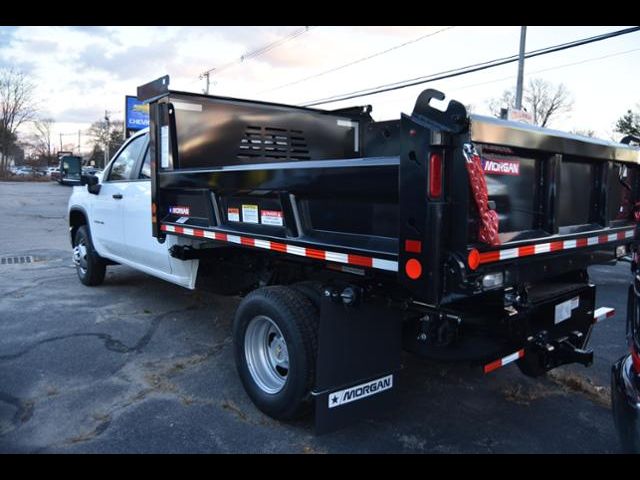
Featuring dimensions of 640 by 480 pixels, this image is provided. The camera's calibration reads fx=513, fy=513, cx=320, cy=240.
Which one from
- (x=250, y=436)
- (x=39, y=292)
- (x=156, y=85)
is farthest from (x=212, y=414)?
(x=39, y=292)

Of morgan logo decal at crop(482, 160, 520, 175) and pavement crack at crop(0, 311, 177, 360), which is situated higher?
morgan logo decal at crop(482, 160, 520, 175)

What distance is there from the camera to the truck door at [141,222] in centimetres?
511

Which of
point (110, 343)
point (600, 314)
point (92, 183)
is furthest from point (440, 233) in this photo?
point (92, 183)

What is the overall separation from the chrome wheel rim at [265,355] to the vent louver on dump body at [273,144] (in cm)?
202

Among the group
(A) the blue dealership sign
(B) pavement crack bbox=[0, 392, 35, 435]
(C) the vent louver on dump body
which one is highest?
(A) the blue dealership sign

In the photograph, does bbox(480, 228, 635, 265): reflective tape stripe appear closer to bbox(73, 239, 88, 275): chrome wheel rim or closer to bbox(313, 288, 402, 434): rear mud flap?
bbox(313, 288, 402, 434): rear mud flap

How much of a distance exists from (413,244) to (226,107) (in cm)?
300

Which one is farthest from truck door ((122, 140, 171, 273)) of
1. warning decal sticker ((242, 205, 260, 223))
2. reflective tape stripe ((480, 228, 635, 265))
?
reflective tape stripe ((480, 228, 635, 265))

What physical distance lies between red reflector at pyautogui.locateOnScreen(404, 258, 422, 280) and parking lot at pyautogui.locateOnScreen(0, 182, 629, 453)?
1287 mm

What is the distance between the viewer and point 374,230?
275 cm

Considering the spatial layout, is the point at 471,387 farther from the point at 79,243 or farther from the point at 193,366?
the point at 79,243

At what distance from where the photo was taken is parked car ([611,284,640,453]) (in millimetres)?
2111

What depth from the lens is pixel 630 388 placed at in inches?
86.4

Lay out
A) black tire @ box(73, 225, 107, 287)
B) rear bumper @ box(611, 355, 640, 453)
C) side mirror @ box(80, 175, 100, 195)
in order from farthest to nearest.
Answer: black tire @ box(73, 225, 107, 287)
side mirror @ box(80, 175, 100, 195)
rear bumper @ box(611, 355, 640, 453)
